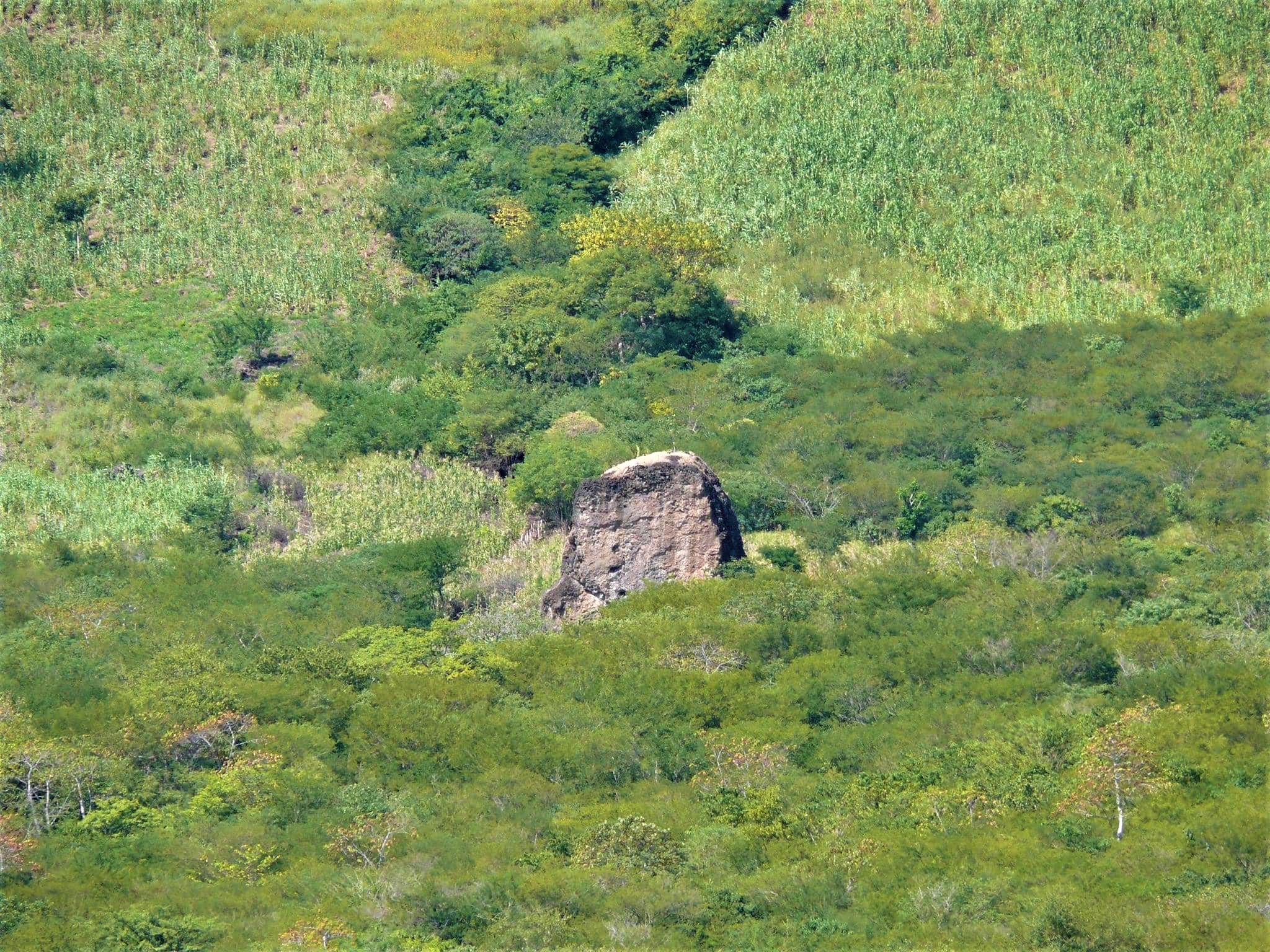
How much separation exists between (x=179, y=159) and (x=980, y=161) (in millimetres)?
28218

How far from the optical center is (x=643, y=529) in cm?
6172

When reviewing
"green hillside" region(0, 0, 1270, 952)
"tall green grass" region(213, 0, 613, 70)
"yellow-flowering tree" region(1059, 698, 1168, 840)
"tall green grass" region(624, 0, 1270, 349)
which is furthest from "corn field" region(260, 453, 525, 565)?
"tall green grass" region(213, 0, 613, 70)

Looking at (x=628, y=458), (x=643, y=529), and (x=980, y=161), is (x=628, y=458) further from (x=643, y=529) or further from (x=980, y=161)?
(x=980, y=161)

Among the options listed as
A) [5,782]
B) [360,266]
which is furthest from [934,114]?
[5,782]

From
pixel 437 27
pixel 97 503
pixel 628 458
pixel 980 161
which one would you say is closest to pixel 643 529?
pixel 628 458

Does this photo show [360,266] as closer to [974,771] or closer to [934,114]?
[934,114]

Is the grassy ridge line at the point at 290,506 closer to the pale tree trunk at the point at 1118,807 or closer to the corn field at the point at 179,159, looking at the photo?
the corn field at the point at 179,159

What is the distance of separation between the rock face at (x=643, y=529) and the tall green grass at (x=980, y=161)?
20.0 m

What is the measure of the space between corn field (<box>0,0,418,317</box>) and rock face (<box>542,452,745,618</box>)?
23.0 metres

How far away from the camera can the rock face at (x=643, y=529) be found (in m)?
61.5

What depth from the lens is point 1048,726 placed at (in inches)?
2005

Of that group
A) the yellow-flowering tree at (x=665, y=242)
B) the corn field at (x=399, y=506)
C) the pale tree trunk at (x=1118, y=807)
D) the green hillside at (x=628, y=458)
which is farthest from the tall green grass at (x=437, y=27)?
the pale tree trunk at (x=1118, y=807)

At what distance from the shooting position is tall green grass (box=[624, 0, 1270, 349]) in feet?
272

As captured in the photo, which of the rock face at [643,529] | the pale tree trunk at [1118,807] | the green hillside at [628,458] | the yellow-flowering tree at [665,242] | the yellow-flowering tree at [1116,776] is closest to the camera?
the green hillside at [628,458]
